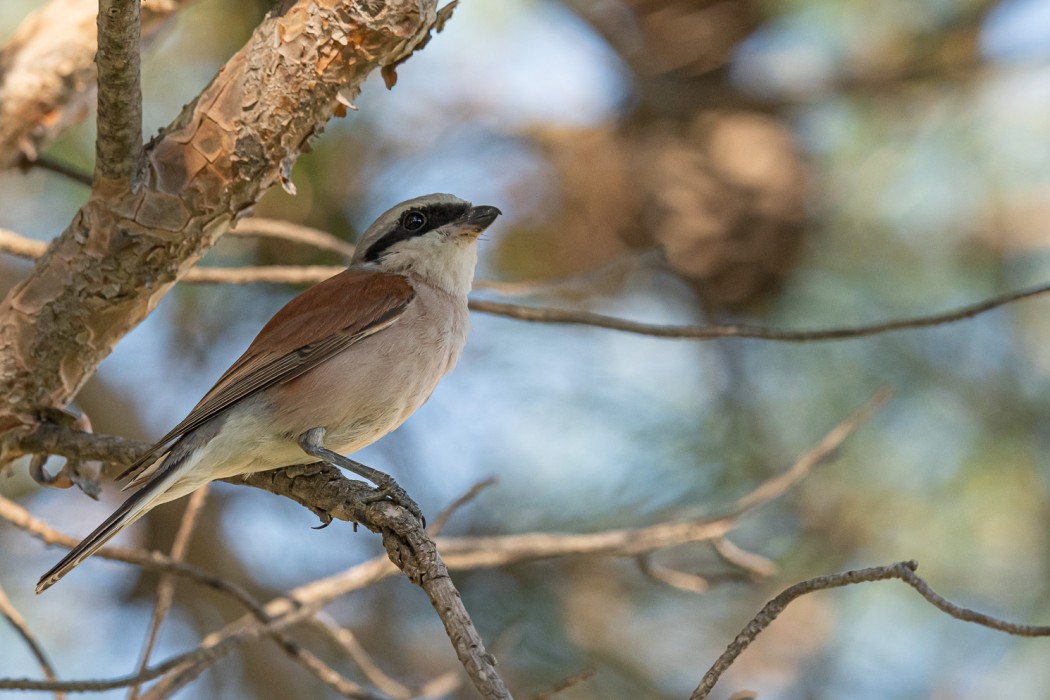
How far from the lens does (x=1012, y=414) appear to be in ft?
14.3

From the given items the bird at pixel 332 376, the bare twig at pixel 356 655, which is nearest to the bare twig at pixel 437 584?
the bird at pixel 332 376

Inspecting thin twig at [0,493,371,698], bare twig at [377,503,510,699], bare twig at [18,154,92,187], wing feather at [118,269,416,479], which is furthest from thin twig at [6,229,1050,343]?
bare twig at [377,503,510,699]

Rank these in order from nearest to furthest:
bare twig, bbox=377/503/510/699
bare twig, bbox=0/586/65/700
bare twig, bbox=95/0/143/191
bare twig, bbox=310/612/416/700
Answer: bare twig, bbox=377/503/510/699 < bare twig, bbox=95/0/143/191 < bare twig, bbox=0/586/65/700 < bare twig, bbox=310/612/416/700

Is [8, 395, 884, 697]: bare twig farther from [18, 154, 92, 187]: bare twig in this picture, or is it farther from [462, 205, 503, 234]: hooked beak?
[462, 205, 503, 234]: hooked beak

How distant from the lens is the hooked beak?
11.2 feet

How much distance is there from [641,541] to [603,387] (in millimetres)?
1555

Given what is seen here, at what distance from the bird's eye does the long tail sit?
1249mm

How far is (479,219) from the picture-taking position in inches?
136

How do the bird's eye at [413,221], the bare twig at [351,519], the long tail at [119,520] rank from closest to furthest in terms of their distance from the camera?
1. the long tail at [119,520]
2. the bare twig at [351,519]
3. the bird's eye at [413,221]

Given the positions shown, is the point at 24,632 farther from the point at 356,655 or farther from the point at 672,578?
the point at 672,578

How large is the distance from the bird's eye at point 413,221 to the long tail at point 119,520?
4.10 ft

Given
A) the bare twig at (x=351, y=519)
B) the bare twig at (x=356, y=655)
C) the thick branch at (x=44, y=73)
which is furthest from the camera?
the thick branch at (x=44, y=73)

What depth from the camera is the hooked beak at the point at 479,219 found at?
3.42m

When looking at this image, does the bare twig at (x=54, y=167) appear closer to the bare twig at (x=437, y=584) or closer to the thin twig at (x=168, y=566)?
the thin twig at (x=168, y=566)
